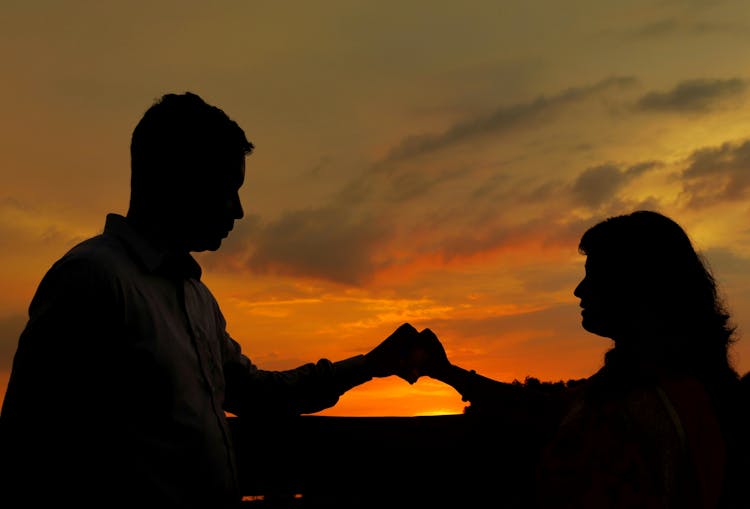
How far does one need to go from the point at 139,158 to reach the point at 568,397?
2199 mm

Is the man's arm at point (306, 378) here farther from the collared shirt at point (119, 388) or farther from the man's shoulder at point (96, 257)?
the man's shoulder at point (96, 257)

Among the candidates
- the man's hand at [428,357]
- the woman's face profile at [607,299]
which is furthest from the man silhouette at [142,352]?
the woman's face profile at [607,299]

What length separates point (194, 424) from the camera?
2.94 m

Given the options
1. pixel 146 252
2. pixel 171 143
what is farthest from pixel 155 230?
pixel 171 143

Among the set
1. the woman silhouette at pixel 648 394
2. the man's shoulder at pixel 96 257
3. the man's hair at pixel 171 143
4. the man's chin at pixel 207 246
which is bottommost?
the woman silhouette at pixel 648 394

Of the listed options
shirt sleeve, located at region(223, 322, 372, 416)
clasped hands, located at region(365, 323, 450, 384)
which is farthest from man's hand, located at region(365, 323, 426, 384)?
shirt sleeve, located at region(223, 322, 372, 416)

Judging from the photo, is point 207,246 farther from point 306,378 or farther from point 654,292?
point 654,292

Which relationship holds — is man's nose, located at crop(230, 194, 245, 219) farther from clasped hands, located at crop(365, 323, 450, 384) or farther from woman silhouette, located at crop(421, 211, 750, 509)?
woman silhouette, located at crop(421, 211, 750, 509)

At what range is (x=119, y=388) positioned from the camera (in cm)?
276

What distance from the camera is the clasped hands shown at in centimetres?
420

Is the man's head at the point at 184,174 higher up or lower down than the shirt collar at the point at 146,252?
higher up

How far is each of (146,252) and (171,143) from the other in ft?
1.75

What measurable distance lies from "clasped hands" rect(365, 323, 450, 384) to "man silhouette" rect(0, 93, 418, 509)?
101 centimetres

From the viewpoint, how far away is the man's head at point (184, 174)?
10.9 feet
